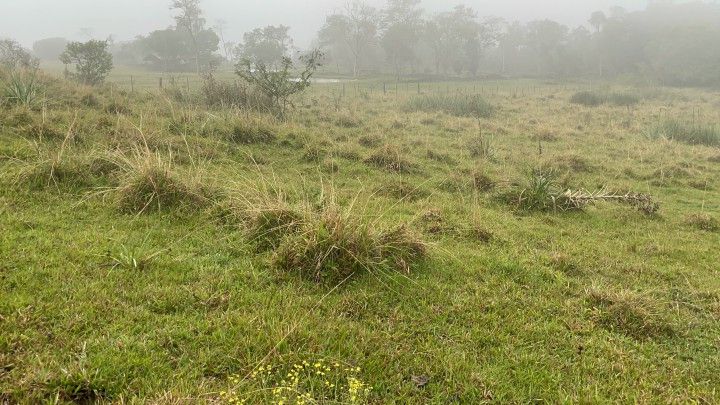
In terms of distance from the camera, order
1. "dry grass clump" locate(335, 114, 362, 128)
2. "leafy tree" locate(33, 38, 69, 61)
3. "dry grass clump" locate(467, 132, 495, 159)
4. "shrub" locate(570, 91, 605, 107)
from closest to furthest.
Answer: "dry grass clump" locate(467, 132, 495, 159) → "dry grass clump" locate(335, 114, 362, 128) → "shrub" locate(570, 91, 605, 107) → "leafy tree" locate(33, 38, 69, 61)

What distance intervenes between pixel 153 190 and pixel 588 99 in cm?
3091

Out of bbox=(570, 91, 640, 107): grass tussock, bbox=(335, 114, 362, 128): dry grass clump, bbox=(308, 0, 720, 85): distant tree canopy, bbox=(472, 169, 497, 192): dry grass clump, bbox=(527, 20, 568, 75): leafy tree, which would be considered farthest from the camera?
bbox=(527, 20, 568, 75): leafy tree

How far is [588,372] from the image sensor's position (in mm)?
3719

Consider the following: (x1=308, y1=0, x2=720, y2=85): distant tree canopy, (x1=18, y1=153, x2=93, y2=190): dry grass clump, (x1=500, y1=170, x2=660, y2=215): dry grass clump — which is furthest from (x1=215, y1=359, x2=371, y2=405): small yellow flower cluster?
(x1=308, y1=0, x2=720, y2=85): distant tree canopy

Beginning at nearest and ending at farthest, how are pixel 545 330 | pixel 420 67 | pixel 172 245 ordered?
pixel 545 330 → pixel 172 245 → pixel 420 67

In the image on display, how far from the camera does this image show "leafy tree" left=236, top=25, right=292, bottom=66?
6606 centimetres

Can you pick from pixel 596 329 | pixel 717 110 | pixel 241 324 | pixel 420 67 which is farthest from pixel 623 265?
pixel 420 67

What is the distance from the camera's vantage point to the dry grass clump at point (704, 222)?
808 cm

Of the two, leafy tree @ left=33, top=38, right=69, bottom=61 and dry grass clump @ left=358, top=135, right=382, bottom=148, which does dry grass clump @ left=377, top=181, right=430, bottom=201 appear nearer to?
dry grass clump @ left=358, top=135, right=382, bottom=148

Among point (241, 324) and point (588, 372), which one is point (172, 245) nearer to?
point (241, 324)

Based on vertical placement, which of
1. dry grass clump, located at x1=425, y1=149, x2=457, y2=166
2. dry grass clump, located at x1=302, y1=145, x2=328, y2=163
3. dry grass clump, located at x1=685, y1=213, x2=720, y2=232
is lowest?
dry grass clump, located at x1=685, y1=213, x2=720, y2=232

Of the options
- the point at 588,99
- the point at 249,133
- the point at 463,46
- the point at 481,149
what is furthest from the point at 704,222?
the point at 463,46

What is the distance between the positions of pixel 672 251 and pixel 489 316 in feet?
Result: 13.5

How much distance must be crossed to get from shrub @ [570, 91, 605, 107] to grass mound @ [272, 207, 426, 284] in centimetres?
2925
